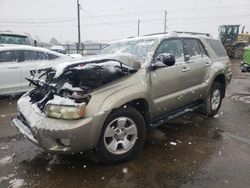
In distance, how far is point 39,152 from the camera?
14.8 feet

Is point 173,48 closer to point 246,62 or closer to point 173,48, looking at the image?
point 173,48

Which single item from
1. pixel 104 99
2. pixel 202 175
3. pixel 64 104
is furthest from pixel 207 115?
pixel 64 104

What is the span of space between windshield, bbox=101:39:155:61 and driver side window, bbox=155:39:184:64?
6.9 inches

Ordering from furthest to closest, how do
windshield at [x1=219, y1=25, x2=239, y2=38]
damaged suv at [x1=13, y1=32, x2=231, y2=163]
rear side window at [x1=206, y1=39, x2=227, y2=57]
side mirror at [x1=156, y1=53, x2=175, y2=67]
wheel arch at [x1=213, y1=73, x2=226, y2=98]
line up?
1. windshield at [x1=219, y1=25, x2=239, y2=38]
2. wheel arch at [x1=213, y1=73, x2=226, y2=98]
3. rear side window at [x1=206, y1=39, x2=227, y2=57]
4. side mirror at [x1=156, y1=53, x2=175, y2=67]
5. damaged suv at [x1=13, y1=32, x2=231, y2=163]

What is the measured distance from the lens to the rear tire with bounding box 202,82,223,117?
6219mm

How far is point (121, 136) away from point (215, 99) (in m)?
3.20

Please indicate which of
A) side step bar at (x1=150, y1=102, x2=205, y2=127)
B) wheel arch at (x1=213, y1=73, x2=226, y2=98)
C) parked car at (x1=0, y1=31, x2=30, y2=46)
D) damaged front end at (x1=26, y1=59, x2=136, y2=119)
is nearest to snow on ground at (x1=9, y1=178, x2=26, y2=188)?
damaged front end at (x1=26, y1=59, x2=136, y2=119)

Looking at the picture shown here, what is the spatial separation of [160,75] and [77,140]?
1.78 meters

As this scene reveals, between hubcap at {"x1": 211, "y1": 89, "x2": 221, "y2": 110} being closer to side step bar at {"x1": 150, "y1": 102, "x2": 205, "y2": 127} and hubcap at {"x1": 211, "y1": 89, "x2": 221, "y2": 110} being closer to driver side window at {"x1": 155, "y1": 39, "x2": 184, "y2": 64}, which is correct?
side step bar at {"x1": 150, "y1": 102, "x2": 205, "y2": 127}

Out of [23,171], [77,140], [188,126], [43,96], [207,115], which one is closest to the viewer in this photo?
[77,140]

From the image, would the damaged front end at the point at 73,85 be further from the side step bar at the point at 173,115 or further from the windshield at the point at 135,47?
the side step bar at the point at 173,115

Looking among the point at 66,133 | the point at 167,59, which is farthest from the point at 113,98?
the point at 167,59

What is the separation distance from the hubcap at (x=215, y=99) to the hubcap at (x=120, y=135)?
112 inches

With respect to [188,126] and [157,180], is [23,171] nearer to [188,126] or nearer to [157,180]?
[157,180]
